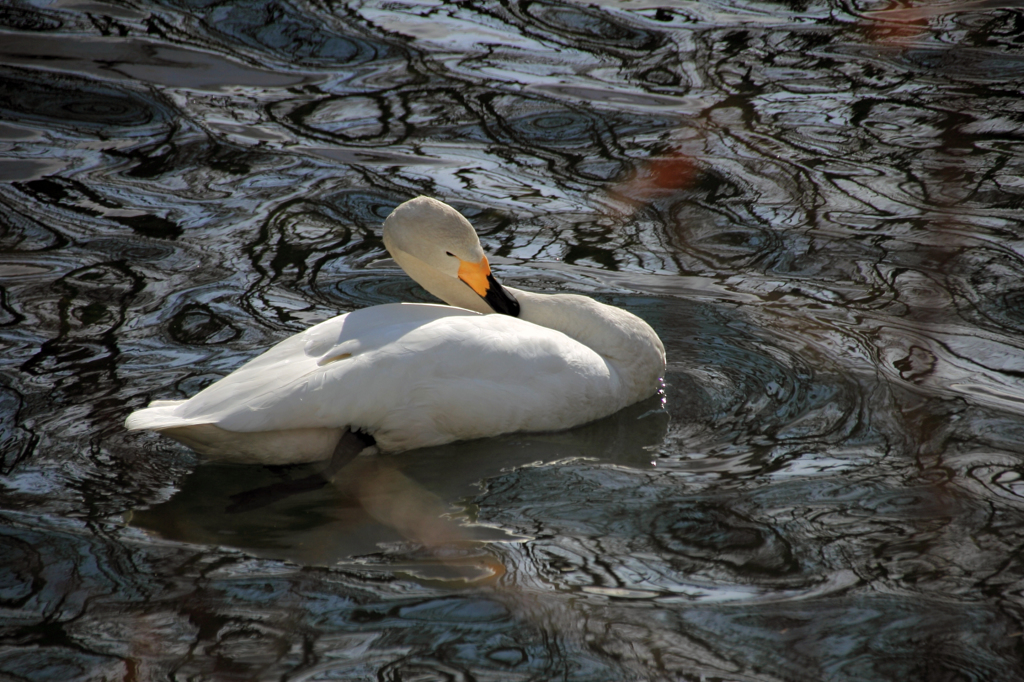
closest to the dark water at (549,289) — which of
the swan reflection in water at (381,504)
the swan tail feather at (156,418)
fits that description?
the swan reflection in water at (381,504)

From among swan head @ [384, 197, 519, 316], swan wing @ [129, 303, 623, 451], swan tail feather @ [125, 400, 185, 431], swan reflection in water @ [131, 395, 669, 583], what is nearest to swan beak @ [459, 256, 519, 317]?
swan head @ [384, 197, 519, 316]

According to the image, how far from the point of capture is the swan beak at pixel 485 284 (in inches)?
176

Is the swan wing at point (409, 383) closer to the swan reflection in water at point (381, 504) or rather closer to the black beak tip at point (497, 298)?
the swan reflection in water at point (381, 504)

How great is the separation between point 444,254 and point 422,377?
0.85m

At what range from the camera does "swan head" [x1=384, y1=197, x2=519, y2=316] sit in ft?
14.3

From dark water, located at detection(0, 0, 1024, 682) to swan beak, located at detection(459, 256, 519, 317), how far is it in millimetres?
707

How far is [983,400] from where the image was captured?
415cm

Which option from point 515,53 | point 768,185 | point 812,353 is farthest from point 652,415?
point 515,53

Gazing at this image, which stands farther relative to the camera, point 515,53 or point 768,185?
point 515,53

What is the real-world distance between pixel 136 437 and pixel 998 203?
4849 millimetres

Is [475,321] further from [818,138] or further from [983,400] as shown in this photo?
[818,138]

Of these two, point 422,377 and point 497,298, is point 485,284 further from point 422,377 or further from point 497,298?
point 422,377

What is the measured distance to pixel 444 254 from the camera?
14.6 feet

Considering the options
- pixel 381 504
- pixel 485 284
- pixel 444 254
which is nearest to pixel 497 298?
pixel 485 284
